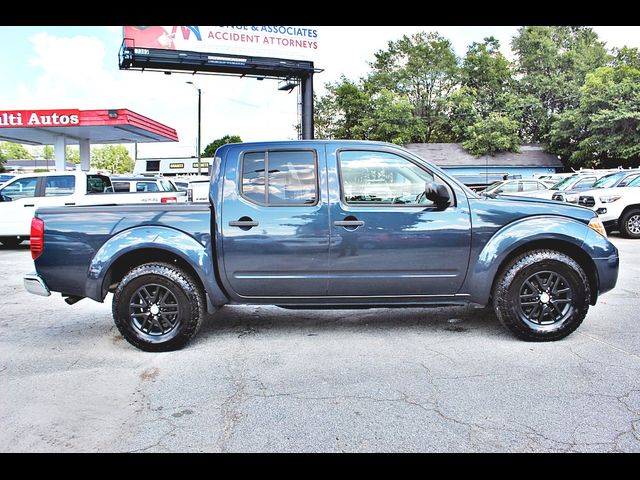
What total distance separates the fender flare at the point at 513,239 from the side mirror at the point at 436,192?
59cm

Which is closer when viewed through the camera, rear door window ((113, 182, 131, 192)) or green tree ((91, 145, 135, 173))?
rear door window ((113, 182, 131, 192))

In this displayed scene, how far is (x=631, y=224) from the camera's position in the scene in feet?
Result: 42.1

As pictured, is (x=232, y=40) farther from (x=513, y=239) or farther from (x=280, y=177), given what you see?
(x=513, y=239)

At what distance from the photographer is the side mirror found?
14.3 ft

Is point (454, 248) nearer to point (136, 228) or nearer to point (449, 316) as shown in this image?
point (449, 316)

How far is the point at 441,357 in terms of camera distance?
14.0ft

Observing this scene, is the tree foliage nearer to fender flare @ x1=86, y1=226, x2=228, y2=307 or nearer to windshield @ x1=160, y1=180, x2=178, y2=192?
windshield @ x1=160, y1=180, x2=178, y2=192

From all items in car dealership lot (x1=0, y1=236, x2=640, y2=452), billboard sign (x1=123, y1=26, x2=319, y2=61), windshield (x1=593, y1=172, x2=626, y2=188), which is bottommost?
car dealership lot (x1=0, y1=236, x2=640, y2=452)

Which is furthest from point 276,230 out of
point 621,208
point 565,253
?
point 621,208

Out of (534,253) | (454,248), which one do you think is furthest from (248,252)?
(534,253)

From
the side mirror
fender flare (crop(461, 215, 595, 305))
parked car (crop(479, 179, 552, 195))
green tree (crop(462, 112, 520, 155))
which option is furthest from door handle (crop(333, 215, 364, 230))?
green tree (crop(462, 112, 520, 155))

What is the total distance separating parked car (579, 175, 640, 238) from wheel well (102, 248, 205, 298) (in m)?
11.6
